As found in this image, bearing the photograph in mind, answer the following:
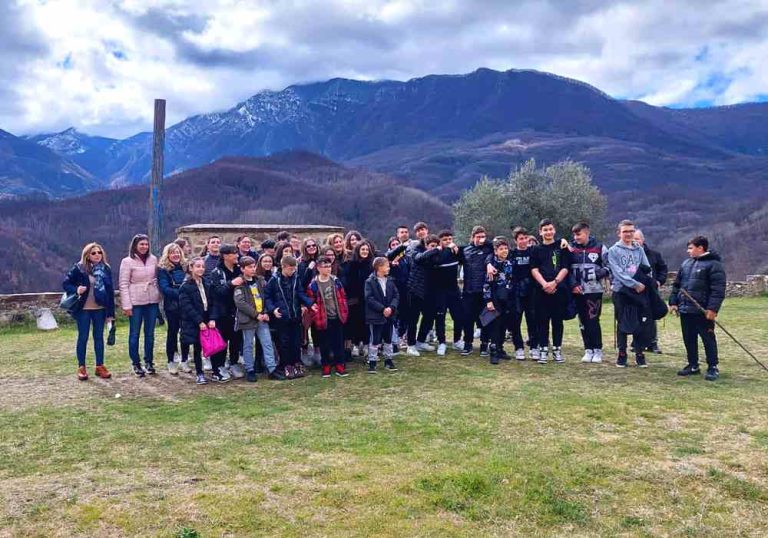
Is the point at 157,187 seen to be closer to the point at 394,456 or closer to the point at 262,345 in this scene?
the point at 262,345

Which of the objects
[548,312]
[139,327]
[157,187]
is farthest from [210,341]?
[157,187]

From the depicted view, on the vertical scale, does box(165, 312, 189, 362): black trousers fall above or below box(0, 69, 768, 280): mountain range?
below

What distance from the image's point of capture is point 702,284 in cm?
670

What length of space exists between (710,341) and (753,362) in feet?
4.27

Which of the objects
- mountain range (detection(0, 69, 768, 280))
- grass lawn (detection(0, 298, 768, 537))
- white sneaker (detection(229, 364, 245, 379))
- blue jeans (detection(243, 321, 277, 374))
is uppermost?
mountain range (detection(0, 69, 768, 280))

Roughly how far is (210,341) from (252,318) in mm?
Answer: 512

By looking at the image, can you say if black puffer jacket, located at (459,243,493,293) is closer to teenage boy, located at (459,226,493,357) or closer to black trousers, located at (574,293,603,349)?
teenage boy, located at (459,226,493,357)

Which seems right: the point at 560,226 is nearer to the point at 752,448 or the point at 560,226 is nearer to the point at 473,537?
the point at 752,448

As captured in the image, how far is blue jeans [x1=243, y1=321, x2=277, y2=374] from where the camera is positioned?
688 centimetres

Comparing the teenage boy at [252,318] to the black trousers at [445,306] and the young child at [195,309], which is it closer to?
the young child at [195,309]

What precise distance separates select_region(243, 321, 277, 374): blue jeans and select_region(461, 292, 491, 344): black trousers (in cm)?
264

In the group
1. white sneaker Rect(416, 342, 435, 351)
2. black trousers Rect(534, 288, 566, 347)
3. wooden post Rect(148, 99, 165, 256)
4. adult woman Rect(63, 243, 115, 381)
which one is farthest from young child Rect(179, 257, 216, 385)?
wooden post Rect(148, 99, 165, 256)

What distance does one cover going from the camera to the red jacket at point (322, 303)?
6980 mm

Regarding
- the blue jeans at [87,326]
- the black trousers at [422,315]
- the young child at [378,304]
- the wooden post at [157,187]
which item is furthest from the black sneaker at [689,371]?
the wooden post at [157,187]
